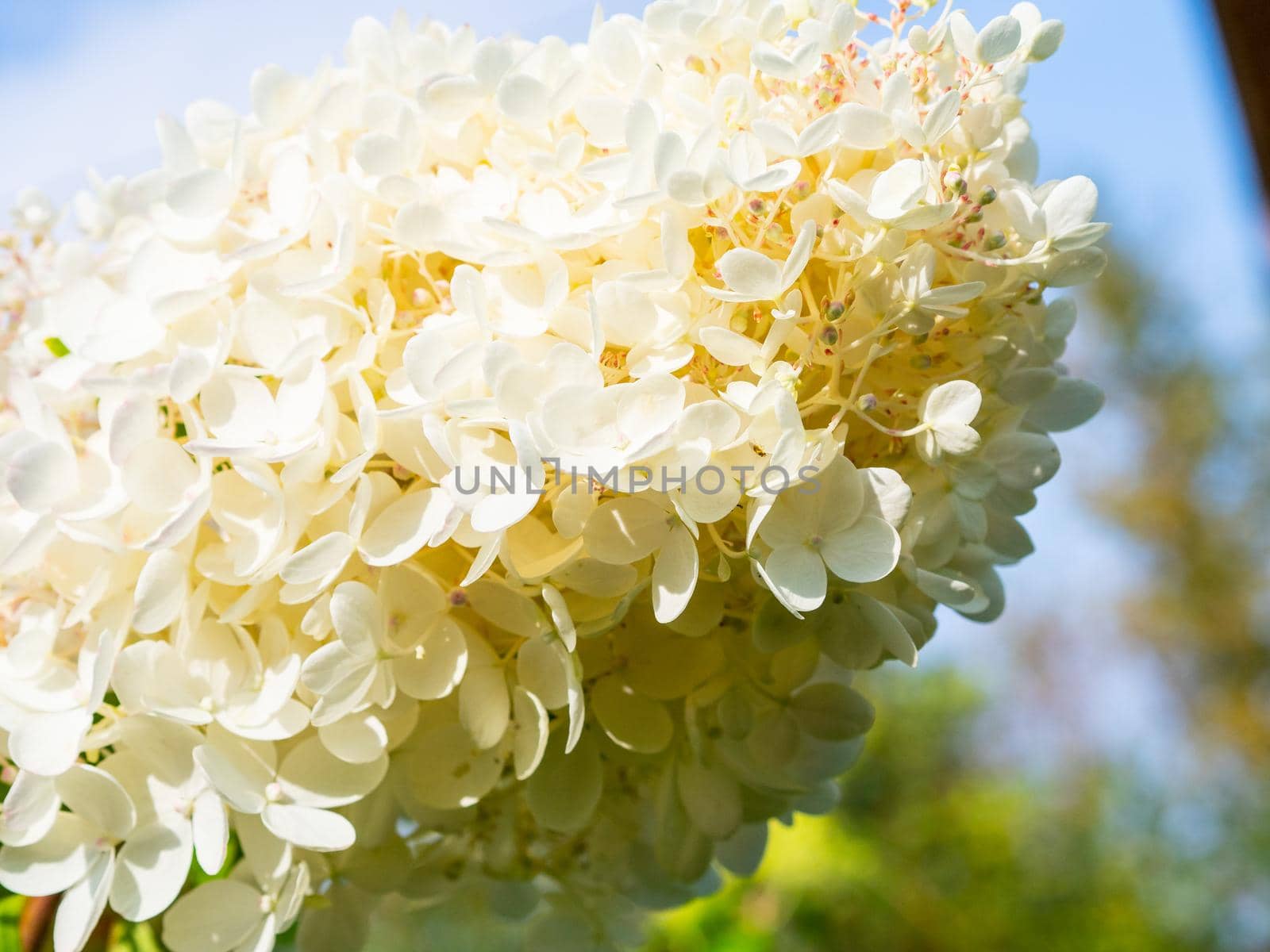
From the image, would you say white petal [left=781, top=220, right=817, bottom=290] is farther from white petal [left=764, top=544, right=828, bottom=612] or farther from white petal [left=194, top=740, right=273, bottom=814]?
white petal [left=194, top=740, right=273, bottom=814]

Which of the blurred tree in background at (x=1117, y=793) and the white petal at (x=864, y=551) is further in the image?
the blurred tree in background at (x=1117, y=793)

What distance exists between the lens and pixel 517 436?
24 centimetres

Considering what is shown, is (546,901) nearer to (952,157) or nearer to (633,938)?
(633,938)

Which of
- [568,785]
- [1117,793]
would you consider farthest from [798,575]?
[1117,793]

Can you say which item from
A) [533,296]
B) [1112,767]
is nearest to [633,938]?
[533,296]

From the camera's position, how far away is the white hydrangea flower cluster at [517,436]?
27cm

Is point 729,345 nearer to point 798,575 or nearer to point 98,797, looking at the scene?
point 798,575

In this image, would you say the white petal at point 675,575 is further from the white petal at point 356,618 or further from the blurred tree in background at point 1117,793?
the blurred tree in background at point 1117,793

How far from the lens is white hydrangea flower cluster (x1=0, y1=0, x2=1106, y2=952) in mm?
268

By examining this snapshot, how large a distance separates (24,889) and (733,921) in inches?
22.8

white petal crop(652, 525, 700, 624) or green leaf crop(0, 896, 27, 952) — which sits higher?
white petal crop(652, 525, 700, 624)

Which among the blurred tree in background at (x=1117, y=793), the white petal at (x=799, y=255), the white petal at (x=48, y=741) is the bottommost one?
the blurred tree in background at (x=1117, y=793)

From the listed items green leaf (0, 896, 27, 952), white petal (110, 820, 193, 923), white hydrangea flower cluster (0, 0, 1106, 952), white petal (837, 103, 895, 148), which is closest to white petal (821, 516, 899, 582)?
white hydrangea flower cluster (0, 0, 1106, 952)

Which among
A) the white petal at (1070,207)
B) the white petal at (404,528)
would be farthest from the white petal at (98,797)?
the white petal at (1070,207)
